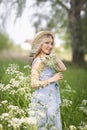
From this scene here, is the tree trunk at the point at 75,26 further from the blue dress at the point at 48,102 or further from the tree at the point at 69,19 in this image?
the blue dress at the point at 48,102

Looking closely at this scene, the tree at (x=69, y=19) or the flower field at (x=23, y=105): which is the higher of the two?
the tree at (x=69, y=19)

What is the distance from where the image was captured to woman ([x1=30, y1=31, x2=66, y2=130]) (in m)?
5.85

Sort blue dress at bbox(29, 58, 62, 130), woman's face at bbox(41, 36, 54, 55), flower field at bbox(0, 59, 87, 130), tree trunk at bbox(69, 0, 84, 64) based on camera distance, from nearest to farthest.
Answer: flower field at bbox(0, 59, 87, 130) → blue dress at bbox(29, 58, 62, 130) → woman's face at bbox(41, 36, 54, 55) → tree trunk at bbox(69, 0, 84, 64)

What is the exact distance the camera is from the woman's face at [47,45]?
604 cm

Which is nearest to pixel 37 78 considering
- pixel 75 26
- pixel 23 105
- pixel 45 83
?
pixel 45 83

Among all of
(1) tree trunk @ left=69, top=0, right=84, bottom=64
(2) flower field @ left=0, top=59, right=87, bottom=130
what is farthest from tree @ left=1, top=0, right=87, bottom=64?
→ (2) flower field @ left=0, top=59, right=87, bottom=130

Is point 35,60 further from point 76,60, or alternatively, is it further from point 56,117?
point 76,60

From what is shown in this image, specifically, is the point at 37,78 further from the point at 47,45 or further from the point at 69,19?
the point at 69,19

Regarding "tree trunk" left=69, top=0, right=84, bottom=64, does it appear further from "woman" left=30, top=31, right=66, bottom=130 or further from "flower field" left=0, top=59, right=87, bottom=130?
"woman" left=30, top=31, right=66, bottom=130

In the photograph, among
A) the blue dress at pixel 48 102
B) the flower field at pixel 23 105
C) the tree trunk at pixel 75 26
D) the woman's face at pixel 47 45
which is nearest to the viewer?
the flower field at pixel 23 105

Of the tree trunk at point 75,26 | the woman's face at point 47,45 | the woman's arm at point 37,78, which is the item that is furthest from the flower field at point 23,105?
the tree trunk at point 75,26

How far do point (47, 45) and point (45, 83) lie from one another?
52cm

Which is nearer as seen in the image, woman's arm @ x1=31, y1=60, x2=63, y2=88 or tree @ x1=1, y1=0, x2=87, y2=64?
woman's arm @ x1=31, y1=60, x2=63, y2=88

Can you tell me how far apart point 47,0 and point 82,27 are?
1838mm
